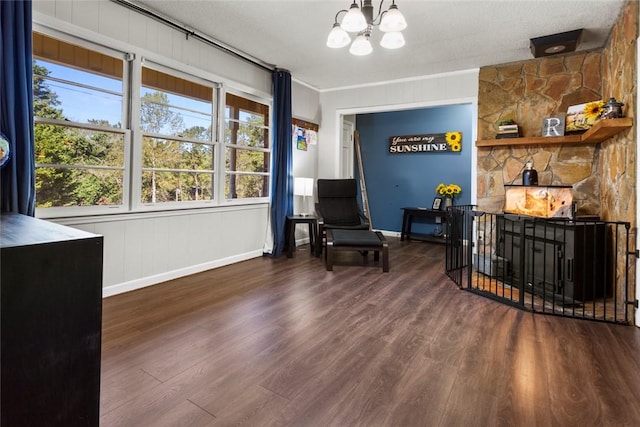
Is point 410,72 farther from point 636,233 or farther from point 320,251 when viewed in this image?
point 636,233

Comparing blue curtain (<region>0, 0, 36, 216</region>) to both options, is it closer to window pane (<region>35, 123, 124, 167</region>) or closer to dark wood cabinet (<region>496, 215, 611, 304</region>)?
window pane (<region>35, 123, 124, 167</region>)

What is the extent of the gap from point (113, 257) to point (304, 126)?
338cm

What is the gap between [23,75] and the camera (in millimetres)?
2305

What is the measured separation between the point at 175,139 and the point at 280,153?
1461mm

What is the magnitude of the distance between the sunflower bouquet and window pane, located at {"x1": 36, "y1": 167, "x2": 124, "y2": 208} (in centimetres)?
469

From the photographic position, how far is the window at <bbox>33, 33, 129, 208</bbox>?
2.65 metres

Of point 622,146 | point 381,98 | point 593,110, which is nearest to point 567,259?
point 622,146

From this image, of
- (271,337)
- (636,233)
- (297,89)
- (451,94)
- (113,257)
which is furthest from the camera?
(297,89)

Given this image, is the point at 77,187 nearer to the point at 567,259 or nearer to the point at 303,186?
the point at 303,186

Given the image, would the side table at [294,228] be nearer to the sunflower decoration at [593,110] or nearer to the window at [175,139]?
the window at [175,139]

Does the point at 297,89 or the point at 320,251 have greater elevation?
the point at 297,89

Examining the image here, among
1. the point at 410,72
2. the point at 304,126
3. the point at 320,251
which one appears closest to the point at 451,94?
the point at 410,72

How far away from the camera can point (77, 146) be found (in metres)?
2.86

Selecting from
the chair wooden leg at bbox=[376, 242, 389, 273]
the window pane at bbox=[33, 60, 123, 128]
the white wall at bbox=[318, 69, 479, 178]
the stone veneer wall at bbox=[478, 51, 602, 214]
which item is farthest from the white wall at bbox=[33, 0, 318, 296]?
the stone veneer wall at bbox=[478, 51, 602, 214]
